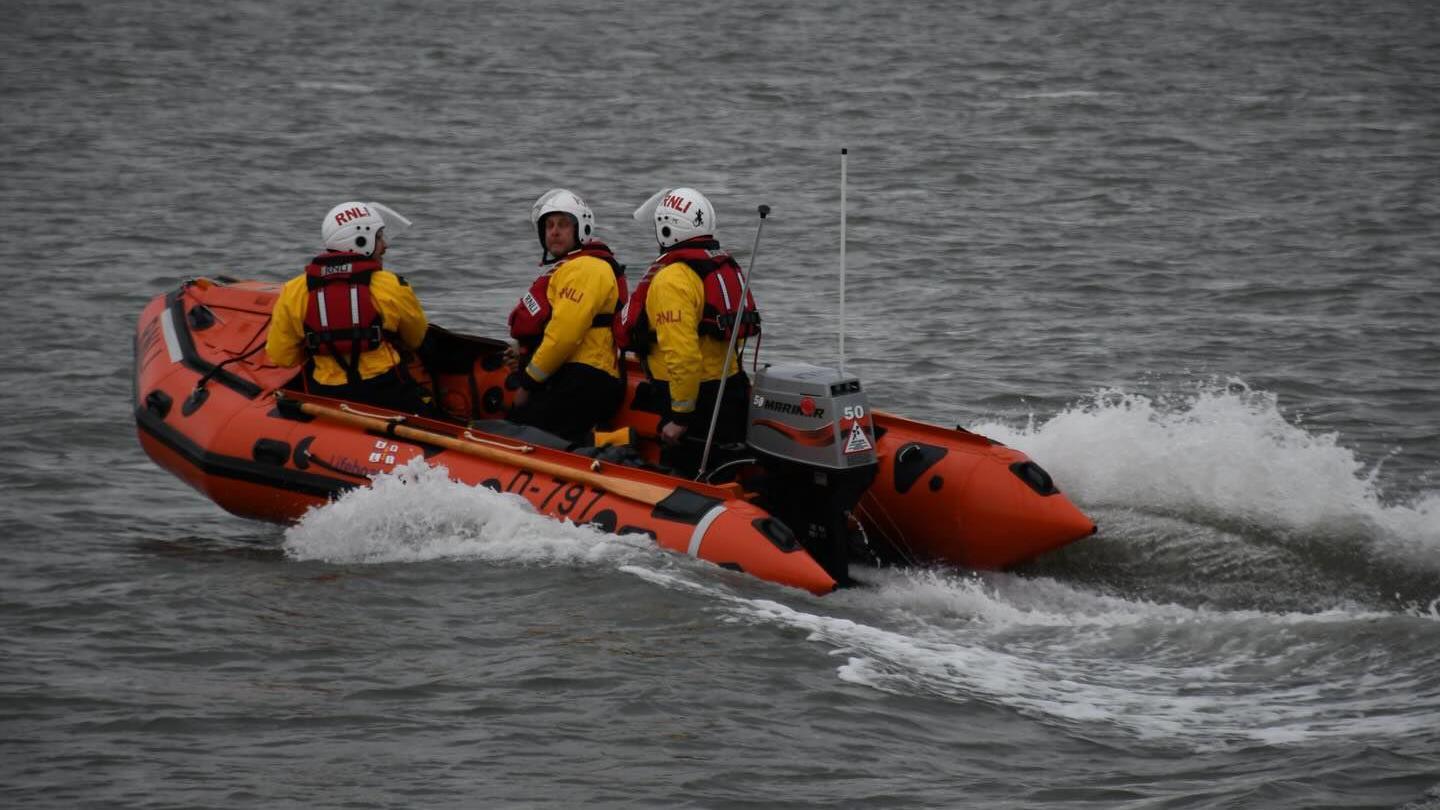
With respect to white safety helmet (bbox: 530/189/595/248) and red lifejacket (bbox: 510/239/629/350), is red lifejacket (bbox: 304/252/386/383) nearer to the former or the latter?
red lifejacket (bbox: 510/239/629/350)

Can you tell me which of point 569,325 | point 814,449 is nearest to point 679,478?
point 814,449

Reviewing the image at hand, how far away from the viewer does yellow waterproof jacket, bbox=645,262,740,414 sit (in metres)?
7.29

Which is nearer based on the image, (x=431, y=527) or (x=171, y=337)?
(x=431, y=527)

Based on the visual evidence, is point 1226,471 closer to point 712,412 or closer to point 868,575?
point 868,575

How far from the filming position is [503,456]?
24.8ft

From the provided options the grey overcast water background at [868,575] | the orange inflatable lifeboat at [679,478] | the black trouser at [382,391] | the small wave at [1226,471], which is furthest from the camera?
the black trouser at [382,391]

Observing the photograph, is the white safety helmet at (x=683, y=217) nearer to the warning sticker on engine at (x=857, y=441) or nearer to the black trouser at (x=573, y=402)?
the black trouser at (x=573, y=402)

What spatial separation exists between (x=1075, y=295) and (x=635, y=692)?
8.20 m

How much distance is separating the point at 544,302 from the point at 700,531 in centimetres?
136

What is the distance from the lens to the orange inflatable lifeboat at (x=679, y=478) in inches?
281

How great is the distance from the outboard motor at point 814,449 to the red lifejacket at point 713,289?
0.75 ft

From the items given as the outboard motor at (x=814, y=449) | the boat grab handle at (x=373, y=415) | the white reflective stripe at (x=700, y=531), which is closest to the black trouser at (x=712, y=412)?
the outboard motor at (x=814, y=449)

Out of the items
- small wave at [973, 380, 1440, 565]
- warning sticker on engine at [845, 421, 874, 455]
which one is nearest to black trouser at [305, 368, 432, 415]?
warning sticker on engine at [845, 421, 874, 455]

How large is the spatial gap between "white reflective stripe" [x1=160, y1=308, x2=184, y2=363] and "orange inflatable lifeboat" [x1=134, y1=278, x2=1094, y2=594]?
1 centimetres
